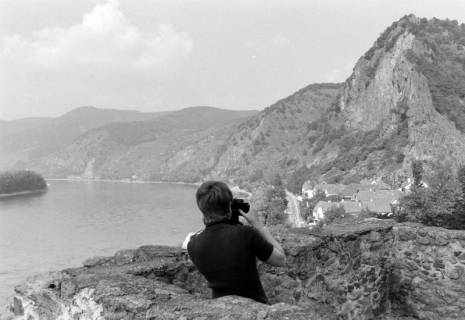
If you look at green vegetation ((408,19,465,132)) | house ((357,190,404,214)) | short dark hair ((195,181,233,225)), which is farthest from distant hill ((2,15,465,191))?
short dark hair ((195,181,233,225))

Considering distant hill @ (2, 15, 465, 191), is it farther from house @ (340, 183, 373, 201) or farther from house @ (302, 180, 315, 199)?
house @ (302, 180, 315, 199)

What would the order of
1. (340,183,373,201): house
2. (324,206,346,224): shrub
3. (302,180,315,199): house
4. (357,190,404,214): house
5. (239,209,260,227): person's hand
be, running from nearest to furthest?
(239,209,260,227): person's hand, (324,206,346,224): shrub, (357,190,404,214): house, (340,183,373,201): house, (302,180,315,199): house

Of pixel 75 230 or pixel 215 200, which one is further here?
pixel 75 230

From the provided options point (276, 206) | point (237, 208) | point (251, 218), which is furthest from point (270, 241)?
point (276, 206)

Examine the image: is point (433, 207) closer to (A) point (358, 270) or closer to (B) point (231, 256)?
(A) point (358, 270)

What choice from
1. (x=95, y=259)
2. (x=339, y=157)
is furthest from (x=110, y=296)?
(x=339, y=157)
